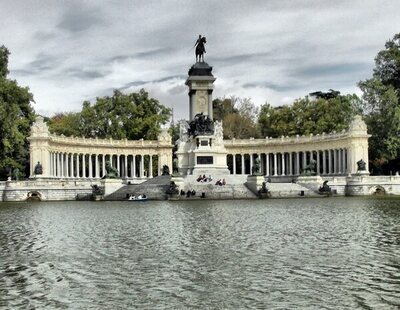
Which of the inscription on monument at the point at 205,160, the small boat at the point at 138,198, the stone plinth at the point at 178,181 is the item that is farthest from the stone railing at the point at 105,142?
the small boat at the point at 138,198

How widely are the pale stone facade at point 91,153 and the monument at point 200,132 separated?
1510 centimetres

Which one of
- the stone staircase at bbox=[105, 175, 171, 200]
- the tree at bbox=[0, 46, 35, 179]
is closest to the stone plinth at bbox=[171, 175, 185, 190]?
the stone staircase at bbox=[105, 175, 171, 200]

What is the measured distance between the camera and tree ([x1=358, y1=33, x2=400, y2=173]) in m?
80.4

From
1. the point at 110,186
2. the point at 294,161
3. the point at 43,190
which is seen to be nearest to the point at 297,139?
the point at 294,161

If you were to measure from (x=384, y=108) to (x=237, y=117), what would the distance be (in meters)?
36.5

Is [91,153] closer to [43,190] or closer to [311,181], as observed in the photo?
[43,190]

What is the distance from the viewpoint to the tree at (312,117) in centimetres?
9412

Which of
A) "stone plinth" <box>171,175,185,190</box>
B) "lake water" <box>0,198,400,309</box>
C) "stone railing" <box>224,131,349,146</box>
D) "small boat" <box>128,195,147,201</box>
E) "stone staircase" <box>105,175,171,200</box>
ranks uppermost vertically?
"stone railing" <box>224,131,349,146</box>

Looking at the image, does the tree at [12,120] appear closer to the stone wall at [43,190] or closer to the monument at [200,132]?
the stone wall at [43,190]

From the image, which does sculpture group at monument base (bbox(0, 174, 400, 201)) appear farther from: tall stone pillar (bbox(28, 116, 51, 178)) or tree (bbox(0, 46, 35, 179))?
tall stone pillar (bbox(28, 116, 51, 178))

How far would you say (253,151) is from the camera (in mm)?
96188

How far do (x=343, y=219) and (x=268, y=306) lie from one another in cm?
1869

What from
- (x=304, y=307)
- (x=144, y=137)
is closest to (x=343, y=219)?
(x=304, y=307)

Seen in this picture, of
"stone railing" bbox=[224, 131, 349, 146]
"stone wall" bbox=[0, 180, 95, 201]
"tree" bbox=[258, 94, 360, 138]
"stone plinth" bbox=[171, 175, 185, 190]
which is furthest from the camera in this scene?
"tree" bbox=[258, 94, 360, 138]
